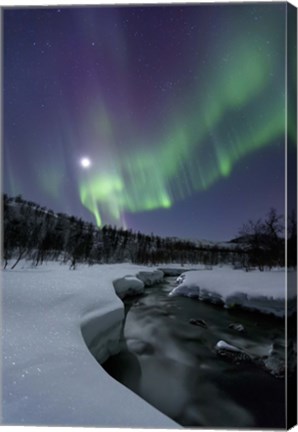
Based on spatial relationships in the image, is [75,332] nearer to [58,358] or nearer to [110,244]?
[58,358]

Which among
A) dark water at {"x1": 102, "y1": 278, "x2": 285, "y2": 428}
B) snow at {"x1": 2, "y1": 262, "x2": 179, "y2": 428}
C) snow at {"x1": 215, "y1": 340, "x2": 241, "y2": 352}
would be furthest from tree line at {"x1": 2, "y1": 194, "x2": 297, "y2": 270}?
snow at {"x1": 215, "y1": 340, "x2": 241, "y2": 352}

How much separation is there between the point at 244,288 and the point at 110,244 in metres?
1.12

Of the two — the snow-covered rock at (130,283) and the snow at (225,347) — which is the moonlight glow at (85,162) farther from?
the snow at (225,347)

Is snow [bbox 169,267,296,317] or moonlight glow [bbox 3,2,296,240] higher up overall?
moonlight glow [bbox 3,2,296,240]

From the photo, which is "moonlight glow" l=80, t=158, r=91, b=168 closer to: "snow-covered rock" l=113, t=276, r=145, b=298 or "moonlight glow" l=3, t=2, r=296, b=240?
"moonlight glow" l=3, t=2, r=296, b=240

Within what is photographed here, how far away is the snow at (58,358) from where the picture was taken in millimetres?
1498

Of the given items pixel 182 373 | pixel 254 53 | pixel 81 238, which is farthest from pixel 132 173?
pixel 182 373

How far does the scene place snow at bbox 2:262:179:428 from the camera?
1.50 metres

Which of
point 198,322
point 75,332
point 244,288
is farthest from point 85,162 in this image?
point 198,322

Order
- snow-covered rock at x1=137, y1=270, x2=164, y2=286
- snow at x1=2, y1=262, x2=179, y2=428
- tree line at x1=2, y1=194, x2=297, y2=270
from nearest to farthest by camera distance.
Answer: snow at x1=2, y1=262, x2=179, y2=428
tree line at x1=2, y1=194, x2=297, y2=270
snow-covered rock at x1=137, y1=270, x2=164, y2=286

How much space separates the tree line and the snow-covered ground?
0.31 feet

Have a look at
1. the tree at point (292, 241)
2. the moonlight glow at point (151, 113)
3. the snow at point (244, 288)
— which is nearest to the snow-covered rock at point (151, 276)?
the snow at point (244, 288)

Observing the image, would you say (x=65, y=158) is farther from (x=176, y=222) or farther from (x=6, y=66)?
(x=176, y=222)

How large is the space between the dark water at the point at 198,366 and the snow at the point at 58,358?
277 millimetres
